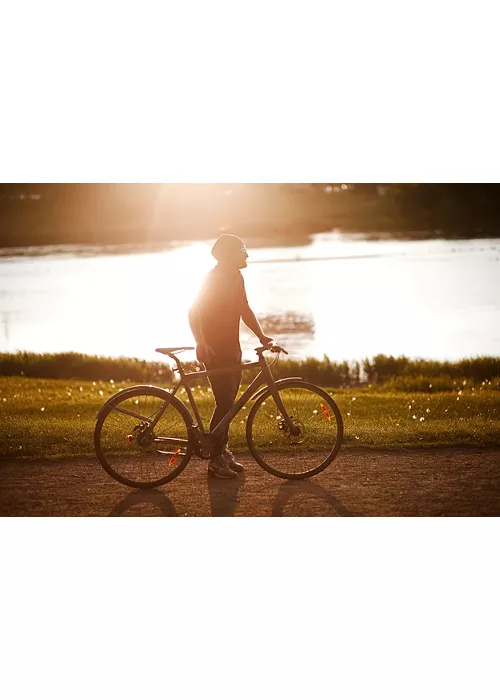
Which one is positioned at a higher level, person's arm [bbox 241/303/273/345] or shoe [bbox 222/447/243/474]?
person's arm [bbox 241/303/273/345]

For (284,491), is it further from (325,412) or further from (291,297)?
(291,297)

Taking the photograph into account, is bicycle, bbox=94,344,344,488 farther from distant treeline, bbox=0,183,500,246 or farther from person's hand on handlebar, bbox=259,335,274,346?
distant treeline, bbox=0,183,500,246

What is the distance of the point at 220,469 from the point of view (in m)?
5.33

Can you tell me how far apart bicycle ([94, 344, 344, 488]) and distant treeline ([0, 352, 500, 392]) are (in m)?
1.59

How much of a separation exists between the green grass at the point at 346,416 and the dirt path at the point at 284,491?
0.73ft

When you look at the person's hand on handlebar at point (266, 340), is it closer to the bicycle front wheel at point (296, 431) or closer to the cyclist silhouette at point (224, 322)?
the cyclist silhouette at point (224, 322)

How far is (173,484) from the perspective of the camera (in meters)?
5.42

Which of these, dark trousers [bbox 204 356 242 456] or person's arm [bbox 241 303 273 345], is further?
person's arm [bbox 241 303 273 345]

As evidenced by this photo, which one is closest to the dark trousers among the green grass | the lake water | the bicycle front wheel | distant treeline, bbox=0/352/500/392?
the bicycle front wheel

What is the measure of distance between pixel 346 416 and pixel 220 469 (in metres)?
1.51

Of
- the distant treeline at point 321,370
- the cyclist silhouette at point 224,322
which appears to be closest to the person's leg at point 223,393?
the cyclist silhouette at point 224,322

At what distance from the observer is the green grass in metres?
5.95

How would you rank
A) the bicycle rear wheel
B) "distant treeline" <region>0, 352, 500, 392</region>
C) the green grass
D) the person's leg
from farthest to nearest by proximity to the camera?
"distant treeline" <region>0, 352, 500, 392</region>
the green grass
the person's leg
the bicycle rear wheel

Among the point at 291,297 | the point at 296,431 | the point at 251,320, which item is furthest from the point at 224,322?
the point at 291,297
